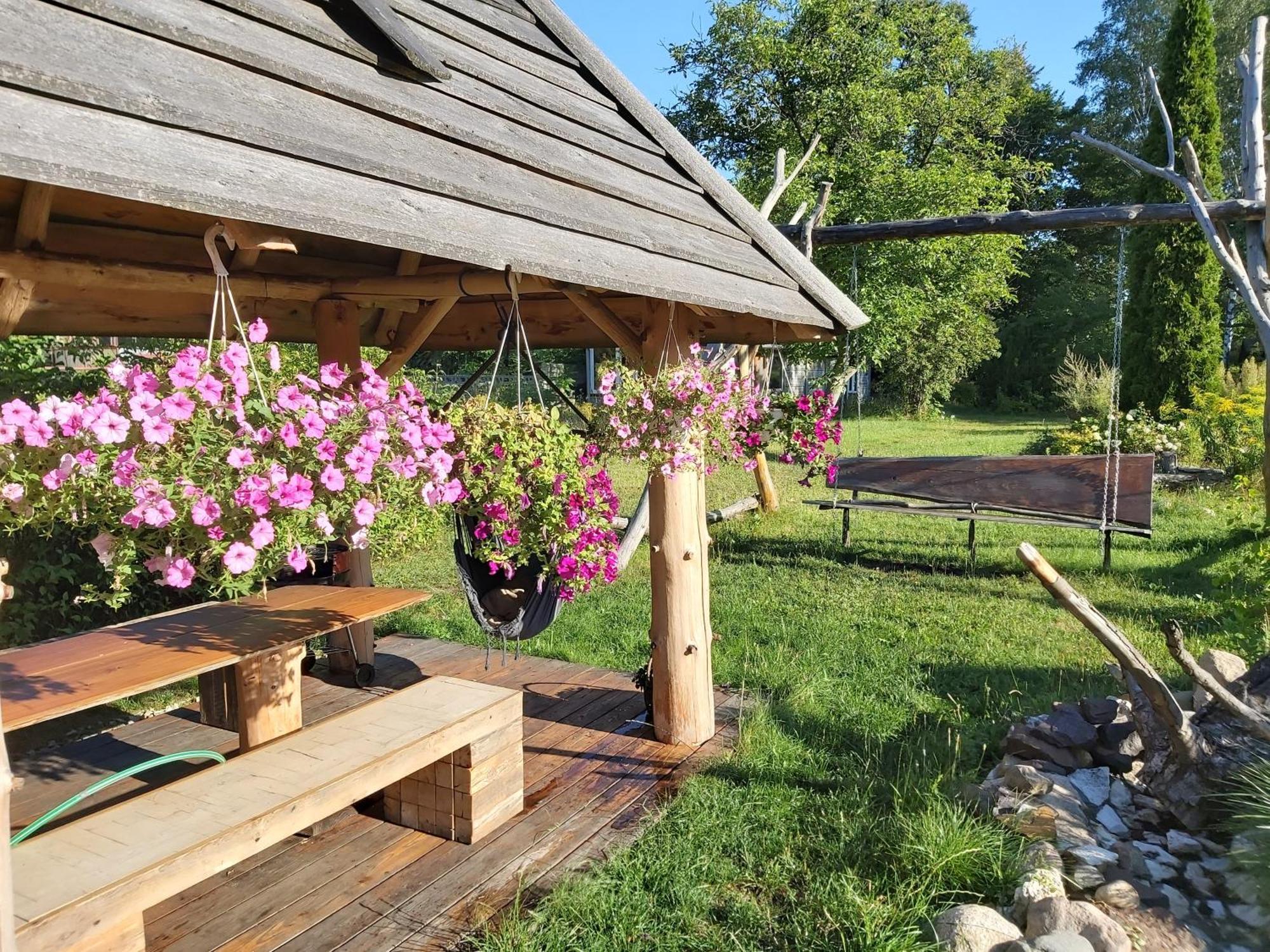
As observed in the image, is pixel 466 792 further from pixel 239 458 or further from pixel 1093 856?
pixel 1093 856

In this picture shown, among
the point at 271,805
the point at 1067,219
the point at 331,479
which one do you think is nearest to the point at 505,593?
the point at 271,805

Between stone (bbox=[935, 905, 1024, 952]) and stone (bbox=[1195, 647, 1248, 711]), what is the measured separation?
1962mm

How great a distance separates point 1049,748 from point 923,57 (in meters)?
16.8

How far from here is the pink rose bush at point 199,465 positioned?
1.71 metres

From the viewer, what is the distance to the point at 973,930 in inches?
104

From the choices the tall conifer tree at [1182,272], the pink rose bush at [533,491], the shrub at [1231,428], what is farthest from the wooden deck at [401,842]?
the tall conifer tree at [1182,272]

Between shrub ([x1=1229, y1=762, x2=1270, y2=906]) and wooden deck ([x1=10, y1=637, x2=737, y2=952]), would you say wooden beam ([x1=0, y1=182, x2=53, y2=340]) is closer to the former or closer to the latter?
wooden deck ([x1=10, y1=637, x2=737, y2=952])

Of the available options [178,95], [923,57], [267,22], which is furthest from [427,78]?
[923,57]

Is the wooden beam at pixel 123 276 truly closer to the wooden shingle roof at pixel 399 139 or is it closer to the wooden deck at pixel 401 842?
the wooden shingle roof at pixel 399 139

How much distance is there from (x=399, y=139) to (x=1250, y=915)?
357 centimetres

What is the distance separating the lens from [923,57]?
55.9ft

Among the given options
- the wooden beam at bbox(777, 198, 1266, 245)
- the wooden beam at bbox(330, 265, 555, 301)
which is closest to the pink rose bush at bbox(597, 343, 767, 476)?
the wooden beam at bbox(330, 265, 555, 301)

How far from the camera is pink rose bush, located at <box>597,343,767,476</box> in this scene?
3.36 metres

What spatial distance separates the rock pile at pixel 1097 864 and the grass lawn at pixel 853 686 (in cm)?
16
